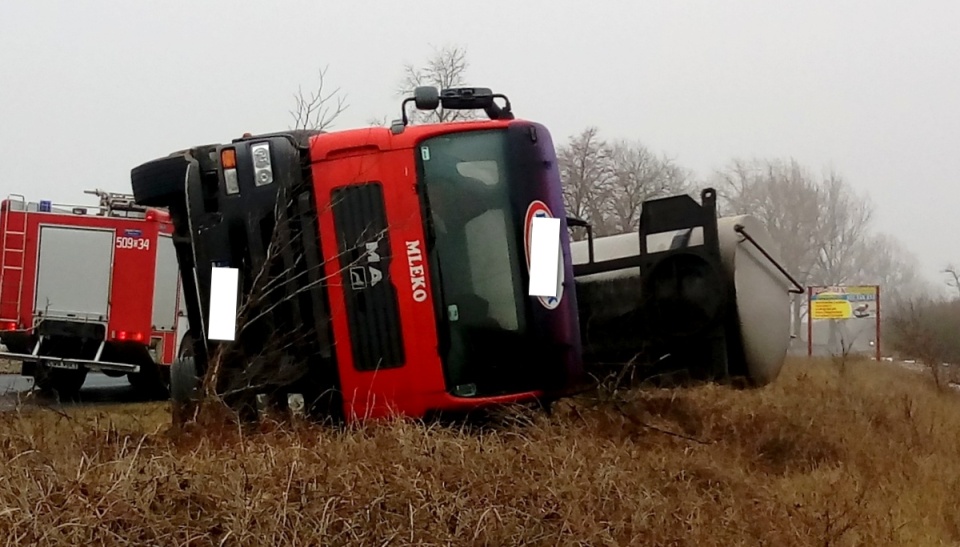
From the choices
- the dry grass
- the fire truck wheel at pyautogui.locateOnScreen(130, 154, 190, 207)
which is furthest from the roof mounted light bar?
the dry grass

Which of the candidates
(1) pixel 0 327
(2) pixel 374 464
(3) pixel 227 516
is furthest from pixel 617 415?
(1) pixel 0 327

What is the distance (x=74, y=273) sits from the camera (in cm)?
1212

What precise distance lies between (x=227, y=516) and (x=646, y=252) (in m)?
3.90

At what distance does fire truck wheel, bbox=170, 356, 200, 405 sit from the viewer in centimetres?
576

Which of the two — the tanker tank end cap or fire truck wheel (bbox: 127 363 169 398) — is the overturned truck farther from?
Answer: fire truck wheel (bbox: 127 363 169 398)

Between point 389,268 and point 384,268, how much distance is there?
0.09 feet

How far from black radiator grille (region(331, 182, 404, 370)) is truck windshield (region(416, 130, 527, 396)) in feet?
0.89

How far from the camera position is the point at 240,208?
554 cm

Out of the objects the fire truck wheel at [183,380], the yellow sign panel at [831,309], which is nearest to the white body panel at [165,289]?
the fire truck wheel at [183,380]

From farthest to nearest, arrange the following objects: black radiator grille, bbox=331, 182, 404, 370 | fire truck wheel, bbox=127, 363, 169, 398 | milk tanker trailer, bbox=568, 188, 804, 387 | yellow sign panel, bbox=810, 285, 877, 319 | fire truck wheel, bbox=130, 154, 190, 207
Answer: yellow sign panel, bbox=810, 285, 877, 319 → fire truck wheel, bbox=127, 363, 169, 398 → milk tanker trailer, bbox=568, 188, 804, 387 → fire truck wheel, bbox=130, 154, 190, 207 → black radiator grille, bbox=331, 182, 404, 370

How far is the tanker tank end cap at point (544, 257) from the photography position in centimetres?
538

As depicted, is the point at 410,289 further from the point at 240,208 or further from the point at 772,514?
the point at 772,514

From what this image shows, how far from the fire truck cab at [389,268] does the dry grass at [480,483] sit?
37 cm

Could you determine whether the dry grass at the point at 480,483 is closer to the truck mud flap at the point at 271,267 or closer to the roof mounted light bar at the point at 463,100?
the truck mud flap at the point at 271,267
